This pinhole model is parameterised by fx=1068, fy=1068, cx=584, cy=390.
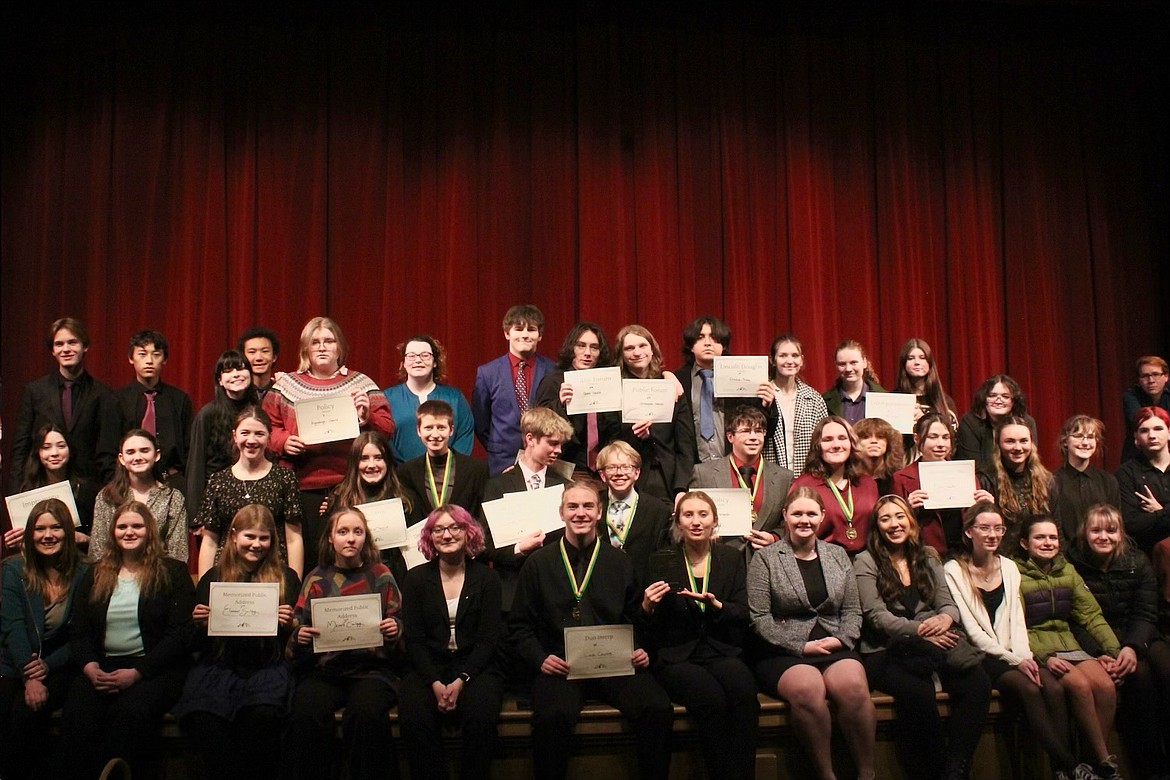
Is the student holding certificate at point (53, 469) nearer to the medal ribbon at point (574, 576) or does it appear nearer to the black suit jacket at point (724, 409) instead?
the medal ribbon at point (574, 576)

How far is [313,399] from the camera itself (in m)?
5.61

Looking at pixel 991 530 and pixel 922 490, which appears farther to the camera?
pixel 922 490

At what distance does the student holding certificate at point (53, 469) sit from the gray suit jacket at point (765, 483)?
331cm

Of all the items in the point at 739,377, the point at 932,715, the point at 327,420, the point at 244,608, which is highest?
the point at 739,377

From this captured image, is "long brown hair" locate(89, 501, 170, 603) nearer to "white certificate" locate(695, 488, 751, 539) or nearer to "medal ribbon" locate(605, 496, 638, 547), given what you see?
"medal ribbon" locate(605, 496, 638, 547)

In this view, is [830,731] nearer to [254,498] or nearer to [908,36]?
[254,498]

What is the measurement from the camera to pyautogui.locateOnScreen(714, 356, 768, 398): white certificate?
6.01 metres

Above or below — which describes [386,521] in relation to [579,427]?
below

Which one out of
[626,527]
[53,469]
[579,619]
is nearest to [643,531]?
[626,527]

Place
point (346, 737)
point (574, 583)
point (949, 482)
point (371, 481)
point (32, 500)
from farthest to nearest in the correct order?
point (949, 482)
point (32, 500)
point (371, 481)
point (574, 583)
point (346, 737)

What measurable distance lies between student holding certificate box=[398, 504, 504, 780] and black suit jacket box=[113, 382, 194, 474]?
2.07 metres

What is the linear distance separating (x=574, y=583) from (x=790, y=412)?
1931 millimetres

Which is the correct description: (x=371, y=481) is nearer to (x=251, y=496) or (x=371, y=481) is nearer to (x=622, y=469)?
(x=251, y=496)

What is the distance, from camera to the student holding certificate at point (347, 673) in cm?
474
